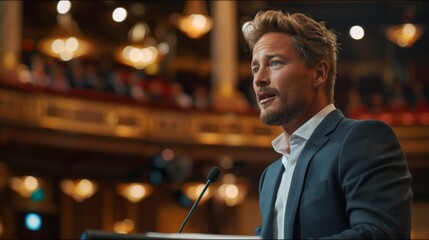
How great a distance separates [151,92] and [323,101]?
374 inches

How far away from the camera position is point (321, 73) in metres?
2.01

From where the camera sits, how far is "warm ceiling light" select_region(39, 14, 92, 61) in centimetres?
1105

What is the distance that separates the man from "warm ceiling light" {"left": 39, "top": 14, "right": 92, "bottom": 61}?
366 inches

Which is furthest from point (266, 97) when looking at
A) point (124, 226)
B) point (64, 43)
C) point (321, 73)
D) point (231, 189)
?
point (124, 226)

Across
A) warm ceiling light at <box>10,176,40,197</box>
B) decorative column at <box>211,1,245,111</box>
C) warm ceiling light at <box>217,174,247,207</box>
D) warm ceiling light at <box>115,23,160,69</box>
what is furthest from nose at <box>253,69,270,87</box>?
warm ceiling light at <box>115,23,160,69</box>

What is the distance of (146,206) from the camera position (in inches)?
470

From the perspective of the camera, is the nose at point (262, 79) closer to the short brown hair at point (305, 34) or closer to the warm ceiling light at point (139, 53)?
the short brown hair at point (305, 34)

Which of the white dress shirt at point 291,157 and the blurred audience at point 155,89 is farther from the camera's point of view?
the blurred audience at point 155,89

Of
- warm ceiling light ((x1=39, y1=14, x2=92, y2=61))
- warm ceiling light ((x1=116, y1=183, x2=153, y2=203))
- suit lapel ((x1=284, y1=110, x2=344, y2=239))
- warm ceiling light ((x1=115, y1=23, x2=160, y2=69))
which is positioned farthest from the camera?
warm ceiling light ((x1=115, y1=23, x2=160, y2=69))

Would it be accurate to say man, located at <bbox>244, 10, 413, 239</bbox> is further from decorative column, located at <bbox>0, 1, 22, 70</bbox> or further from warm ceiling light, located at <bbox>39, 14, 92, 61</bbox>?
warm ceiling light, located at <bbox>39, 14, 92, 61</bbox>

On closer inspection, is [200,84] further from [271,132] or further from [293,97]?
[293,97]

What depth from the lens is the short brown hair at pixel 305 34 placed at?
1.96m

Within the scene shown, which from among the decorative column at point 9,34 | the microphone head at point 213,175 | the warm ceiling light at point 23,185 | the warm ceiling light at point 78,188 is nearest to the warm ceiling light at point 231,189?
the warm ceiling light at point 78,188

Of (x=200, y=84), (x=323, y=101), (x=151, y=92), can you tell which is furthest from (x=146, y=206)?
(x=323, y=101)
